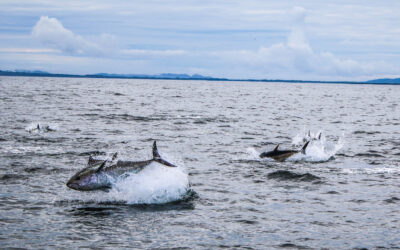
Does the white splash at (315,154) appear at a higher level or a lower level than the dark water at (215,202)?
higher

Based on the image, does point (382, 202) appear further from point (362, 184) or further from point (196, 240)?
point (196, 240)

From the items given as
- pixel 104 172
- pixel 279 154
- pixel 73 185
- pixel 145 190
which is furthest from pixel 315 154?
pixel 73 185

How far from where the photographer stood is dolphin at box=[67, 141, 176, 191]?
1299cm

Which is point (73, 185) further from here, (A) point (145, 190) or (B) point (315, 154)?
(B) point (315, 154)

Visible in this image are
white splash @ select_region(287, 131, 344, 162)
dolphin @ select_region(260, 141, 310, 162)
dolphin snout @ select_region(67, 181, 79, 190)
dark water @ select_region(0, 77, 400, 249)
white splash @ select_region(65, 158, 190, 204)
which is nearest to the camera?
dark water @ select_region(0, 77, 400, 249)

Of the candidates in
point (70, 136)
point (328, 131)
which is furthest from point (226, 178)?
point (328, 131)

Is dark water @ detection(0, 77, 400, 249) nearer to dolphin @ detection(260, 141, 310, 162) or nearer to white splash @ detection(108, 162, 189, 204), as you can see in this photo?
white splash @ detection(108, 162, 189, 204)

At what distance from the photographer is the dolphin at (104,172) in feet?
42.6

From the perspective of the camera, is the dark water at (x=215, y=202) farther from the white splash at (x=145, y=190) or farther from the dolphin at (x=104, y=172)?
the dolphin at (x=104, y=172)

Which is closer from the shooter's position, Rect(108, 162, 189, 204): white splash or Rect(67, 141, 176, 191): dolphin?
Rect(67, 141, 176, 191): dolphin

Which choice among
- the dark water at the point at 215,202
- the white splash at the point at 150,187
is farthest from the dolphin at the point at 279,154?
the white splash at the point at 150,187

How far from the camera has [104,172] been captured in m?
13.5

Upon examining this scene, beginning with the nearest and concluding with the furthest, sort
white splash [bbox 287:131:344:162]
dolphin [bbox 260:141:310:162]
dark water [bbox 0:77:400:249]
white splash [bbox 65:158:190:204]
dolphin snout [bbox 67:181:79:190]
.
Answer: dark water [bbox 0:77:400:249] → dolphin snout [bbox 67:181:79:190] → white splash [bbox 65:158:190:204] → dolphin [bbox 260:141:310:162] → white splash [bbox 287:131:344:162]

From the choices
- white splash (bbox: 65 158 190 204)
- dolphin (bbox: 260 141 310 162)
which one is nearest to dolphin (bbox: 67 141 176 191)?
white splash (bbox: 65 158 190 204)
